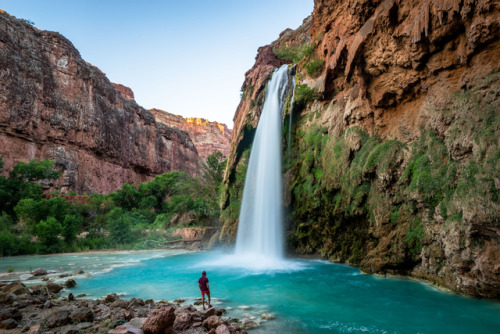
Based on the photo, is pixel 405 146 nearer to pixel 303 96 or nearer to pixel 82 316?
pixel 303 96

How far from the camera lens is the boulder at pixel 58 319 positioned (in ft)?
16.2

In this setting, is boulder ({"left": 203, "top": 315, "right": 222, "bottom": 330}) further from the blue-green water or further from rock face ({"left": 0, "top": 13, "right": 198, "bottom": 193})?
rock face ({"left": 0, "top": 13, "right": 198, "bottom": 193})

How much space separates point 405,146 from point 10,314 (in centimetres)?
1186

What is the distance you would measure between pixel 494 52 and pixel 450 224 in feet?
15.7

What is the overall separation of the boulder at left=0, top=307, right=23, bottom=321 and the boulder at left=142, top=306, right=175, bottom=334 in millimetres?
2929

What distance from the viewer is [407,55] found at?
9672mm

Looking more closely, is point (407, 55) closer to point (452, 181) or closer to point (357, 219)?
point (452, 181)

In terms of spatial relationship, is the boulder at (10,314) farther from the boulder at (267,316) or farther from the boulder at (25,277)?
the boulder at (25,277)

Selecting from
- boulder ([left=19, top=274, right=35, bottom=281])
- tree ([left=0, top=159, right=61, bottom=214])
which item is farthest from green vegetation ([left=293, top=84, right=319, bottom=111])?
tree ([left=0, top=159, right=61, bottom=214])

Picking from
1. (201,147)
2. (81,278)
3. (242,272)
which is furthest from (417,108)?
(201,147)

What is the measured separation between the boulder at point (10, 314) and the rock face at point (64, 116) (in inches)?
1612

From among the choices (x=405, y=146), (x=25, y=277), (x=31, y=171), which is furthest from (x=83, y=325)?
(x=31, y=171)

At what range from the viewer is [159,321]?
14.6 ft

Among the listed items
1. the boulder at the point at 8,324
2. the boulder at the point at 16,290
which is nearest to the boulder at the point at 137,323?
the boulder at the point at 8,324
